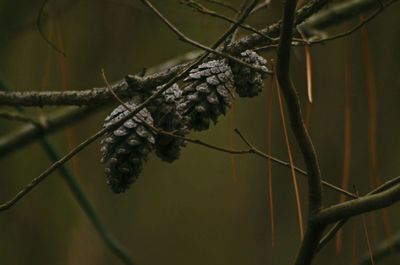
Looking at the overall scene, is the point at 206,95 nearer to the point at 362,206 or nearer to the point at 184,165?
the point at 362,206

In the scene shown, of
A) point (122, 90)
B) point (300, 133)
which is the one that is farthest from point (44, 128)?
point (300, 133)

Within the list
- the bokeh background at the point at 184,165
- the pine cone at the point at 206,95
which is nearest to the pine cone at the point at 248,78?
the pine cone at the point at 206,95

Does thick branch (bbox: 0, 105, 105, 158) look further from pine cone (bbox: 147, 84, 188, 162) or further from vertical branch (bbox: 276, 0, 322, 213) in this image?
vertical branch (bbox: 276, 0, 322, 213)

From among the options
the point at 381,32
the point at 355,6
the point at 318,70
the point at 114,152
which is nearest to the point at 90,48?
the point at 318,70

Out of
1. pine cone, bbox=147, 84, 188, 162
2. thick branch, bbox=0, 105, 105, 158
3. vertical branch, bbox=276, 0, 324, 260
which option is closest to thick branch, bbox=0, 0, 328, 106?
pine cone, bbox=147, 84, 188, 162

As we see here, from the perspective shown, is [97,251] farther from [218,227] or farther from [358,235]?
[358,235]
